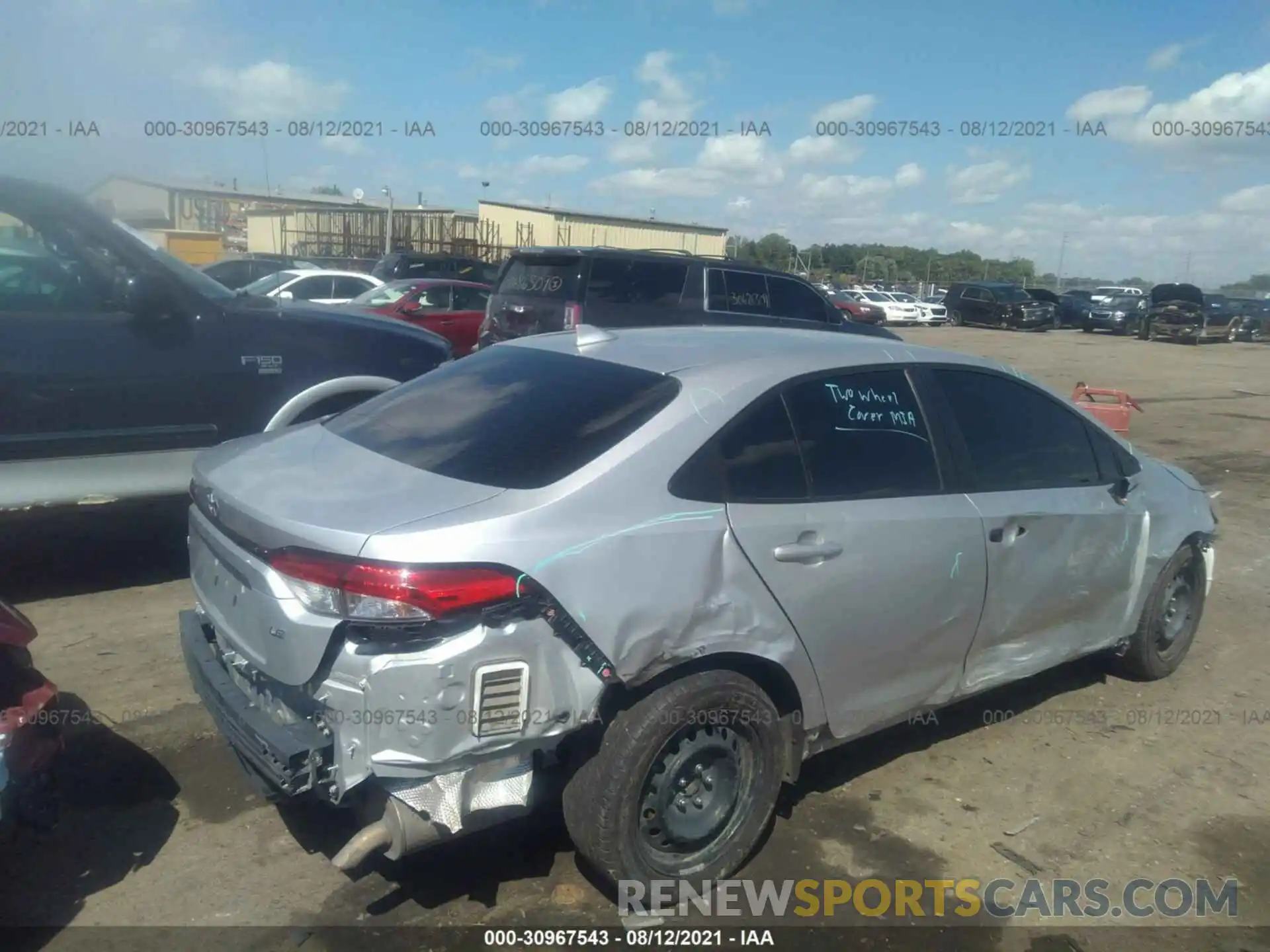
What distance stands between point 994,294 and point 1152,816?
35.8 m

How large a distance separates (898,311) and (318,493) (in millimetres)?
37418

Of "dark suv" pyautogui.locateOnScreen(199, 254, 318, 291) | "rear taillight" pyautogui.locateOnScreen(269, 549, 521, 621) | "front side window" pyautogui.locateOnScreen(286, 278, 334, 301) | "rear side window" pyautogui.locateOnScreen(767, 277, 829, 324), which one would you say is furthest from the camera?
"dark suv" pyautogui.locateOnScreen(199, 254, 318, 291)

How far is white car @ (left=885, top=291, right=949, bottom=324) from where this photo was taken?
38.7m

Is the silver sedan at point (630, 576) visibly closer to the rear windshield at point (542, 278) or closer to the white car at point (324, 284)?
the rear windshield at point (542, 278)

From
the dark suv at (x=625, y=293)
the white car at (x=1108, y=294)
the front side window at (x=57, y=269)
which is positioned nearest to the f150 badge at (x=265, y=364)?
the front side window at (x=57, y=269)

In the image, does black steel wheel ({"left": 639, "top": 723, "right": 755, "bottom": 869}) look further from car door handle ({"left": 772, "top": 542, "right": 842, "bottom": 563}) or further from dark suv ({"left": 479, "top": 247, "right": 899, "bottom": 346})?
dark suv ({"left": 479, "top": 247, "right": 899, "bottom": 346})

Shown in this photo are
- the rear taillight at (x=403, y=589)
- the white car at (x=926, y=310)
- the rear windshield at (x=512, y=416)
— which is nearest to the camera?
the rear taillight at (x=403, y=589)

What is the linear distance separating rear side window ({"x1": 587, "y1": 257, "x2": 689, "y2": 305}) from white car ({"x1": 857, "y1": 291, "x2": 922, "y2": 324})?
28.3 meters

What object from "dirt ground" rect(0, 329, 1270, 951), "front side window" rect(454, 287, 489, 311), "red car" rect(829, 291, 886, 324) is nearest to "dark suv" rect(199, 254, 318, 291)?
"front side window" rect(454, 287, 489, 311)

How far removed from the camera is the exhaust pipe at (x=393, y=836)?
2.70 meters

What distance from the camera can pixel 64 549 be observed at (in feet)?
20.5

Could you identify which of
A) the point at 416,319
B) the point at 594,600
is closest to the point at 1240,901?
the point at 594,600

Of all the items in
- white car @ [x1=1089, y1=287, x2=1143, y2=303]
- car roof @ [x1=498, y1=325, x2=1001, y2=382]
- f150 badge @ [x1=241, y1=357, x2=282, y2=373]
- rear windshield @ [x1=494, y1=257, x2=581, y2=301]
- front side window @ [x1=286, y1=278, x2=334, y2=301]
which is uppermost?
white car @ [x1=1089, y1=287, x2=1143, y2=303]

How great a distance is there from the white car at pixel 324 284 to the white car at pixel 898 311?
24.2 metres
